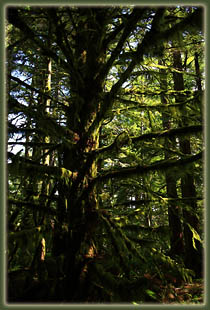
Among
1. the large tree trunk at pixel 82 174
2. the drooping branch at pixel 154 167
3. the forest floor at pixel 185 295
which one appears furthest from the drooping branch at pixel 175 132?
the forest floor at pixel 185 295

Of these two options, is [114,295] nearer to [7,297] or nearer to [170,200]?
[7,297]

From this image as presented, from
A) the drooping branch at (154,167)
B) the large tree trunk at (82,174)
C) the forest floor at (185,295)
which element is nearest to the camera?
the drooping branch at (154,167)

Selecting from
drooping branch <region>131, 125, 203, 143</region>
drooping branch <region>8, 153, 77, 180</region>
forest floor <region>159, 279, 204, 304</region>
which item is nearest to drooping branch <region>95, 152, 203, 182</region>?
drooping branch <region>131, 125, 203, 143</region>

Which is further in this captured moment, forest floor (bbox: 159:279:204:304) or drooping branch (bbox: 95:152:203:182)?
forest floor (bbox: 159:279:204:304)

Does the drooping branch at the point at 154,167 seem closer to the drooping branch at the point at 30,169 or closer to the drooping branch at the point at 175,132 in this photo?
the drooping branch at the point at 175,132

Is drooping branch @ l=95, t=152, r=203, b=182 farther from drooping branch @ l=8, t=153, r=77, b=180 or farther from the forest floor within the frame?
the forest floor

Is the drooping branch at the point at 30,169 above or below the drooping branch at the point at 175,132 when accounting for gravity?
below

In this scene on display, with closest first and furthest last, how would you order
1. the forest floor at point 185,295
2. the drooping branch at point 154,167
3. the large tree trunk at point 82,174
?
the drooping branch at point 154,167
the large tree trunk at point 82,174
the forest floor at point 185,295

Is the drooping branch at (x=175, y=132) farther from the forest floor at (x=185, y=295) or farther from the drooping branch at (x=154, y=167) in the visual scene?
the forest floor at (x=185, y=295)

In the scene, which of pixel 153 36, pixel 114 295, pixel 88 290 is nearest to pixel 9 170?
pixel 88 290

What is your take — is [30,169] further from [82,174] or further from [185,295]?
[185,295]

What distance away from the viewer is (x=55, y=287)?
313 cm

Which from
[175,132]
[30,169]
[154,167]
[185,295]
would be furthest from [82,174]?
[185,295]

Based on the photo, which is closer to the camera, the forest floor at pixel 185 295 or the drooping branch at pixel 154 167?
the drooping branch at pixel 154 167
